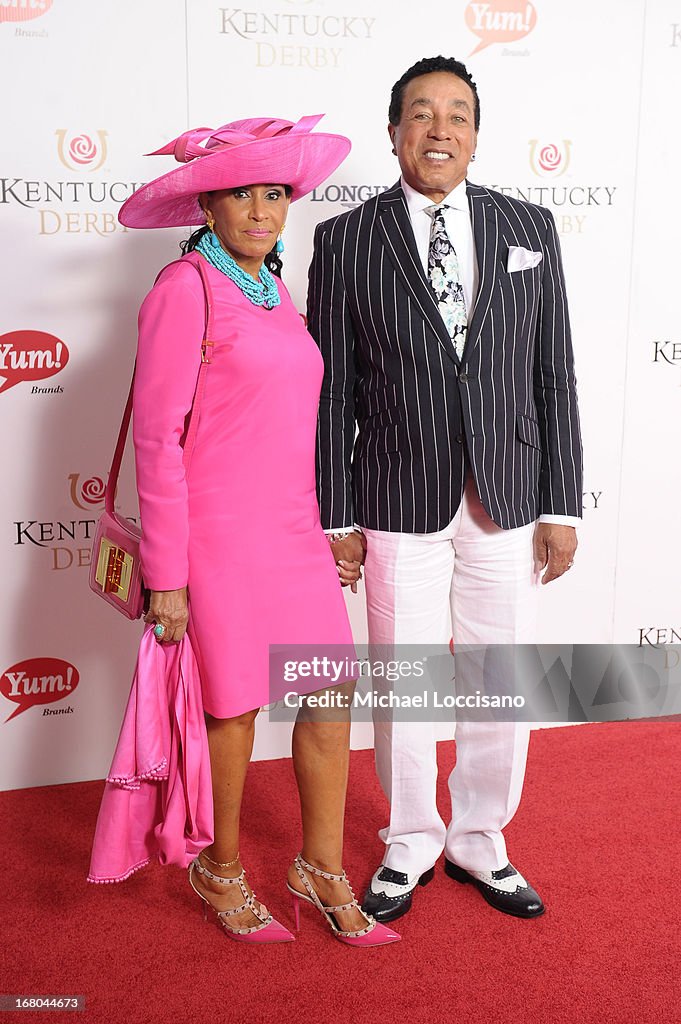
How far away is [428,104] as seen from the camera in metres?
2.11

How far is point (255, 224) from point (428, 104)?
0.46 m

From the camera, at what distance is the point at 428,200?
217 centimetres

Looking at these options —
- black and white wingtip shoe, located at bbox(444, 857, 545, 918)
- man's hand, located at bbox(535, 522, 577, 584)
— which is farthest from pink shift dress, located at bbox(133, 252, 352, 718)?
black and white wingtip shoe, located at bbox(444, 857, 545, 918)

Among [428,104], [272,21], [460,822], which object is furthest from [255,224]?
[460,822]

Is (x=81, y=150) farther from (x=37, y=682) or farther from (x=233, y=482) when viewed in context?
(x=37, y=682)

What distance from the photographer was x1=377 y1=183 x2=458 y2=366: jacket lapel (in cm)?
211

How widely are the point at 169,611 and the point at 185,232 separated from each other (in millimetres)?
1290

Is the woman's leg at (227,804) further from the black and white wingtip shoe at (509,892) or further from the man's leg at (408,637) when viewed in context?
the black and white wingtip shoe at (509,892)

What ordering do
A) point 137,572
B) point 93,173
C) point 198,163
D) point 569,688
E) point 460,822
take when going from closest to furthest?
point 198,163, point 137,572, point 460,822, point 93,173, point 569,688

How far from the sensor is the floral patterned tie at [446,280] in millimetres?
2148

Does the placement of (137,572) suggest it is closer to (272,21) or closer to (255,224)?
(255,224)

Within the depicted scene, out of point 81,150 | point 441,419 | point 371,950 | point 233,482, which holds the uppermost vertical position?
point 81,150

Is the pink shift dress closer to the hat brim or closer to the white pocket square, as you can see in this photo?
the hat brim

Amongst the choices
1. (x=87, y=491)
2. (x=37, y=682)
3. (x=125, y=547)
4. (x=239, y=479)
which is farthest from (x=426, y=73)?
(x=37, y=682)
